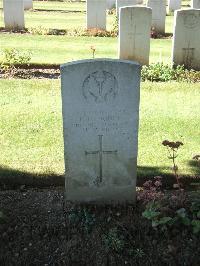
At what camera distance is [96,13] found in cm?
1712

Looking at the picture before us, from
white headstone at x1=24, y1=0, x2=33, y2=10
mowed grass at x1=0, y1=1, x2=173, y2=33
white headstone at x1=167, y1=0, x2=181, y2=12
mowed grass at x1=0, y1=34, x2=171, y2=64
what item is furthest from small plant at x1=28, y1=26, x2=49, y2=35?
white headstone at x1=167, y1=0, x2=181, y2=12

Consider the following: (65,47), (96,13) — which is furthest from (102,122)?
(96,13)

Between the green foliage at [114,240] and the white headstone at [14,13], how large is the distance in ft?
46.7

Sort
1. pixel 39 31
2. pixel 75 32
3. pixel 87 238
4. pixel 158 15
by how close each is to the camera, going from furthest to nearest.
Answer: pixel 158 15
pixel 75 32
pixel 39 31
pixel 87 238

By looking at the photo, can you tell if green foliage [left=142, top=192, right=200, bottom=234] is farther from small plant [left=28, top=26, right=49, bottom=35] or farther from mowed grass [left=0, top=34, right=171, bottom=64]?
small plant [left=28, top=26, right=49, bottom=35]

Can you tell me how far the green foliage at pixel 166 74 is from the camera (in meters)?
10.6

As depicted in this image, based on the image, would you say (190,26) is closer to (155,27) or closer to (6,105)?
(6,105)

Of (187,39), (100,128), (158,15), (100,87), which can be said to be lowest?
(100,128)

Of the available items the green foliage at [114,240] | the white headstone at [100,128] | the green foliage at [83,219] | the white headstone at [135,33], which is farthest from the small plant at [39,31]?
the green foliage at [114,240]

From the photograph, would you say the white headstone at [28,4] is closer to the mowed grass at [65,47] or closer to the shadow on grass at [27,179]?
the mowed grass at [65,47]

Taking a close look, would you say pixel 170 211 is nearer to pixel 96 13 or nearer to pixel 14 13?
pixel 96 13

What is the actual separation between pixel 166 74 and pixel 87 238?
6.73 meters

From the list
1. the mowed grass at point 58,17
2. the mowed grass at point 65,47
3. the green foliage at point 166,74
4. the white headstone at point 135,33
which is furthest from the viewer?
the mowed grass at point 58,17

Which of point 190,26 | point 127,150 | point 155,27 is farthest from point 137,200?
point 155,27
